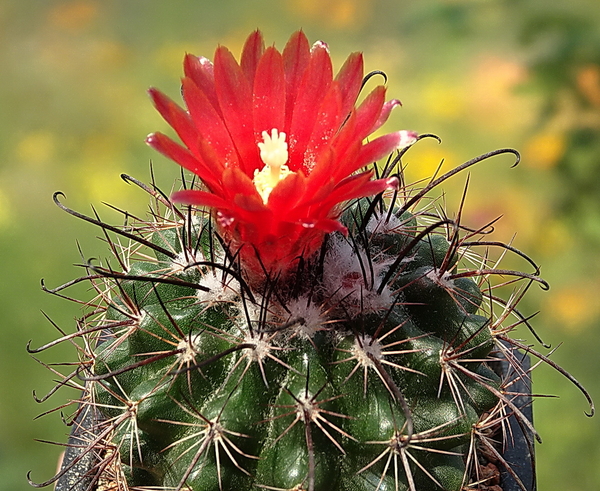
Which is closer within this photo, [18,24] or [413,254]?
[413,254]

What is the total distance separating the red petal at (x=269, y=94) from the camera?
74 centimetres

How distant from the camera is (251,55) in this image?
0.77 metres

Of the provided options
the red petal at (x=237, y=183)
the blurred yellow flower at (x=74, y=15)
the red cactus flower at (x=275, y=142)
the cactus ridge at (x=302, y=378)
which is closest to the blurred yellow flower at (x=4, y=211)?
the blurred yellow flower at (x=74, y=15)

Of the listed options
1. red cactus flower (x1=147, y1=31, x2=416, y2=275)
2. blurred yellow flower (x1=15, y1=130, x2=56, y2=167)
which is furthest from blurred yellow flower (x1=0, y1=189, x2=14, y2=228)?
red cactus flower (x1=147, y1=31, x2=416, y2=275)

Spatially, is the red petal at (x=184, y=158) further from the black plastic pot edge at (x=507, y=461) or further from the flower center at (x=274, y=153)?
the black plastic pot edge at (x=507, y=461)

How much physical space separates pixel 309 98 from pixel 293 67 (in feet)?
0.15

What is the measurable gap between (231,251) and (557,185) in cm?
153

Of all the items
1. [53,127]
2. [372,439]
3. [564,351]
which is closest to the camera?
[372,439]

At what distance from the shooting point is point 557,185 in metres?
2.05

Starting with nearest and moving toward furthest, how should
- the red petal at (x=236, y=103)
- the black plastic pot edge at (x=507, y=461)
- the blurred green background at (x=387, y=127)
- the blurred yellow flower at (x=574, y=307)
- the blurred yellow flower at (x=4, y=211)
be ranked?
the red petal at (x=236, y=103), the black plastic pot edge at (x=507, y=461), the blurred green background at (x=387, y=127), the blurred yellow flower at (x=574, y=307), the blurred yellow flower at (x=4, y=211)

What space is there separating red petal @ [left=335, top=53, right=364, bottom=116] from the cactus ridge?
122 mm

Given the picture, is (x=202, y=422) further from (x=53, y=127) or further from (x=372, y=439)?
(x=53, y=127)

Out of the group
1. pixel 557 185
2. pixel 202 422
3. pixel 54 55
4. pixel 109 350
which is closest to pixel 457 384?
pixel 202 422

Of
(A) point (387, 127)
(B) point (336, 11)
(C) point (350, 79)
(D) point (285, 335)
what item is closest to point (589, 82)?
(A) point (387, 127)
